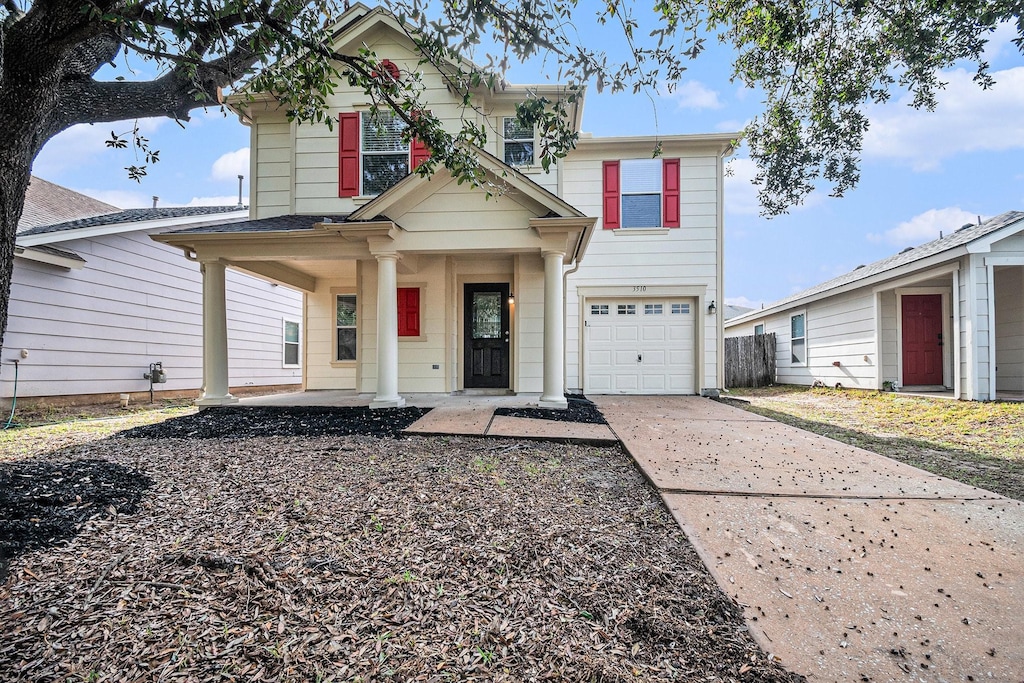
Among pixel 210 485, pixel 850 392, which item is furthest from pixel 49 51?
pixel 850 392

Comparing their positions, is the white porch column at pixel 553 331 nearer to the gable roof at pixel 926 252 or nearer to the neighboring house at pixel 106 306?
the gable roof at pixel 926 252

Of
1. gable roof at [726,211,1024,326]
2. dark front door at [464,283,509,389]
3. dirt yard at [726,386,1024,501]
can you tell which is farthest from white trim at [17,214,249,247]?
gable roof at [726,211,1024,326]

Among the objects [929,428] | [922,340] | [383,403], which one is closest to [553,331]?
[383,403]

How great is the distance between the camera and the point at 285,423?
5516 millimetres

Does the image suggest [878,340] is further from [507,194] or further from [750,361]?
[507,194]

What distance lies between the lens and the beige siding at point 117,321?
24.0 feet

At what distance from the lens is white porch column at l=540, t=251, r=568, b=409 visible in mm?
6371

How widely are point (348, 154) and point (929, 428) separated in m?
10.0

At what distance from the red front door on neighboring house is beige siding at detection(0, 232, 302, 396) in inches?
610

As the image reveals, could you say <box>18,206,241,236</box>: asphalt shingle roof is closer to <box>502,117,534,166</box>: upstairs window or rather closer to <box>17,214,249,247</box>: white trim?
<box>17,214,249,247</box>: white trim

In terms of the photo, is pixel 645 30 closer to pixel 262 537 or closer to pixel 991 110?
pixel 262 537

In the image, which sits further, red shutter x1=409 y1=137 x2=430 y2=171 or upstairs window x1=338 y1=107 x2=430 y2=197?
upstairs window x1=338 y1=107 x2=430 y2=197

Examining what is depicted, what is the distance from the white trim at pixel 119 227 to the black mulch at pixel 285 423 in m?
4.05

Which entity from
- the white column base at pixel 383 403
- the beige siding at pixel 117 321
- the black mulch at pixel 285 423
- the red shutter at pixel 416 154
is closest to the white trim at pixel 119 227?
the beige siding at pixel 117 321
